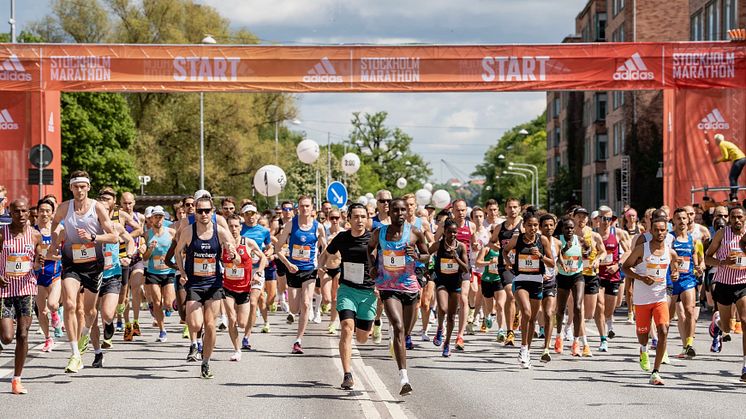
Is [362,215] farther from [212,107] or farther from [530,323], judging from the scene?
[212,107]

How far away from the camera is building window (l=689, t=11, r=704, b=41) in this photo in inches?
1826

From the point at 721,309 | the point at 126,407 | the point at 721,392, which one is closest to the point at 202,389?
the point at 126,407

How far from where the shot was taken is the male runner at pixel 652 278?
38.8 ft

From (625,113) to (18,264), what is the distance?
5568cm

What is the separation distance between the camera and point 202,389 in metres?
11.0

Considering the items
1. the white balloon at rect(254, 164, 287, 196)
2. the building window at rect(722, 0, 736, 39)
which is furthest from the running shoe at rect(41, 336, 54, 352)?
the building window at rect(722, 0, 736, 39)

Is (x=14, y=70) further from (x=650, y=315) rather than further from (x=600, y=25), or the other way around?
(x=600, y=25)

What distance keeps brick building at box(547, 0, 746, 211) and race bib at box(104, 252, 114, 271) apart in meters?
32.4

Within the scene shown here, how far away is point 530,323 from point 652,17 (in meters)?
52.9

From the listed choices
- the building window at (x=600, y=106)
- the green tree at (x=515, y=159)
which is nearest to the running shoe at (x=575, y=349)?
the building window at (x=600, y=106)

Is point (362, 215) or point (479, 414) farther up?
point (362, 215)

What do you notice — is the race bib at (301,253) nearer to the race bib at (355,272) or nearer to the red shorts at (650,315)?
the race bib at (355,272)

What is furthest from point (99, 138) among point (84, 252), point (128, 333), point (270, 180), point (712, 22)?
point (84, 252)

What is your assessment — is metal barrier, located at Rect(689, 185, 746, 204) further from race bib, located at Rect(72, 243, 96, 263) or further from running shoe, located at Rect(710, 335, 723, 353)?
race bib, located at Rect(72, 243, 96, 263)
